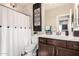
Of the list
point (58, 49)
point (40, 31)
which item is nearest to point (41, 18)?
point (40, 31)

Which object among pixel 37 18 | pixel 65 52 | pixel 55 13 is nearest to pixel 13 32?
pixel 37 18

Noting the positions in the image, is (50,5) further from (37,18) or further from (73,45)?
(73,45)

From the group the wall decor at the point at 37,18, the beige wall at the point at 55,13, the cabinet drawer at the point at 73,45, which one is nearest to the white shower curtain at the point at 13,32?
the wall decor at the point at 37,18

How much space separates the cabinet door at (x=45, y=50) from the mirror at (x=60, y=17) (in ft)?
0.77

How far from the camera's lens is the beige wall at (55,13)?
125 cm

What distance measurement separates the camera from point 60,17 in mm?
1249

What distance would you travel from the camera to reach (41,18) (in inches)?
52.4

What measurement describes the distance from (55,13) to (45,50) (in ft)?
1.54

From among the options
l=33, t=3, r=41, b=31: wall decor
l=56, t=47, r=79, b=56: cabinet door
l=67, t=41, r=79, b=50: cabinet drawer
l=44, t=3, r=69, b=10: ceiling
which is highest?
l=44, t=3, r=69, b=10: ceiling

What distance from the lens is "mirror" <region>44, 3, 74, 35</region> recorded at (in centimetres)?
125

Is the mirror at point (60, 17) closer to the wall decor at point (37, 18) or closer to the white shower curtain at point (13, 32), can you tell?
the wall decor at point (37, 18)

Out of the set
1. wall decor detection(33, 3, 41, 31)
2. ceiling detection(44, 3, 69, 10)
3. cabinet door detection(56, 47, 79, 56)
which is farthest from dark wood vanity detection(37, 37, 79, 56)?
ceiling detection(44, 3, 69, 10)

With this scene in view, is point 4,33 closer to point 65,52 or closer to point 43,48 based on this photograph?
point 43,48

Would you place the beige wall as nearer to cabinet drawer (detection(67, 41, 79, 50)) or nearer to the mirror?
the mirror
